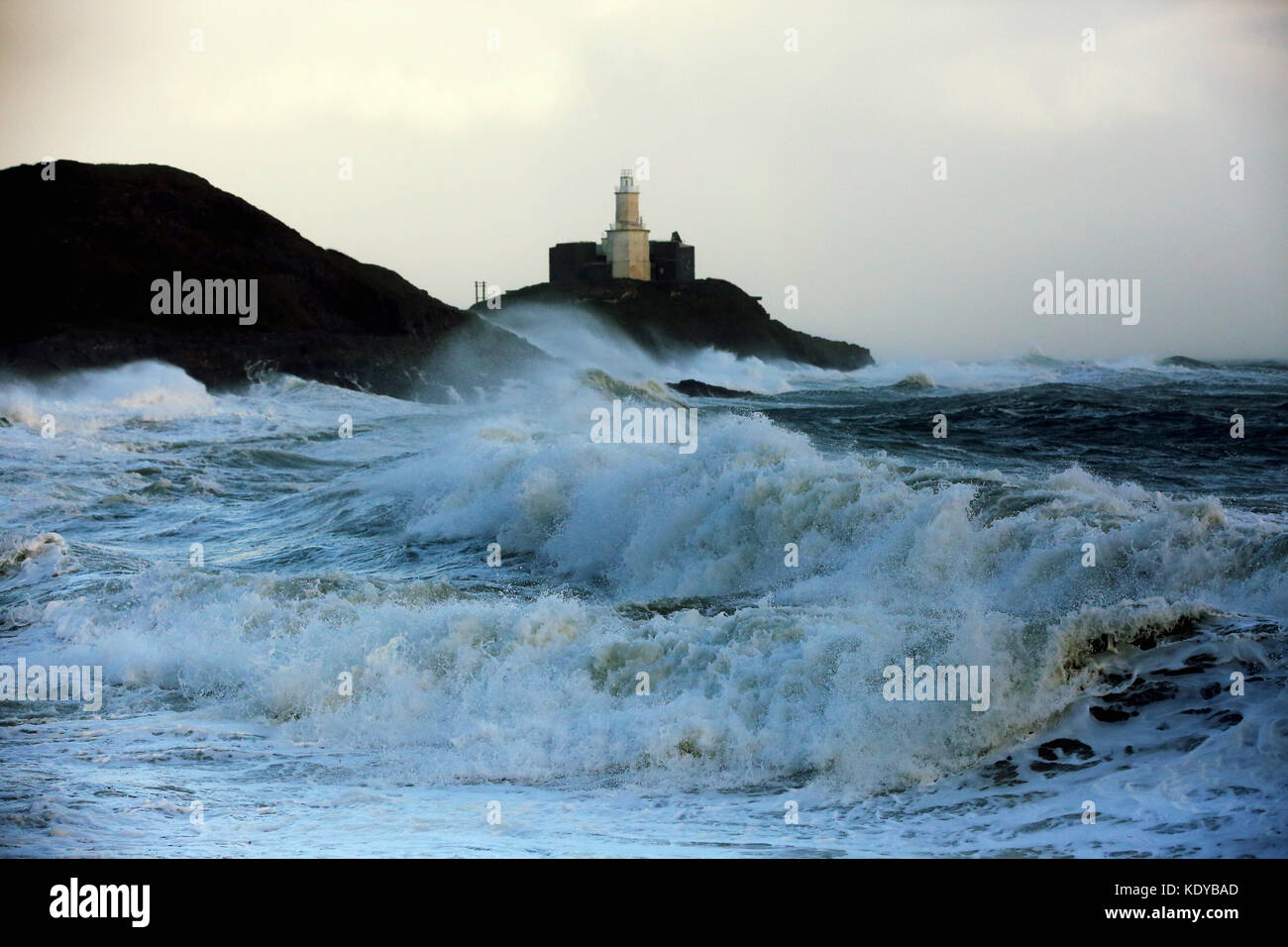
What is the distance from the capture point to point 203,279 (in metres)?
45.9

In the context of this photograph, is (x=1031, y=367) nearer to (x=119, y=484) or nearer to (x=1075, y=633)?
(x=119, y=484)

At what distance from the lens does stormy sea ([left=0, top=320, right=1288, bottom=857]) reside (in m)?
5.38

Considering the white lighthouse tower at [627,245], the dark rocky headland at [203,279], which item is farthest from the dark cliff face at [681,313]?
the dark rocky headland at [203,279]

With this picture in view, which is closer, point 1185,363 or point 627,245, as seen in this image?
point 1185,363

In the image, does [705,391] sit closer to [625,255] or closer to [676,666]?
[625,255]

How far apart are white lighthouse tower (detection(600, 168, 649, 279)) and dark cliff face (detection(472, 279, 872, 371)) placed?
1.03 m

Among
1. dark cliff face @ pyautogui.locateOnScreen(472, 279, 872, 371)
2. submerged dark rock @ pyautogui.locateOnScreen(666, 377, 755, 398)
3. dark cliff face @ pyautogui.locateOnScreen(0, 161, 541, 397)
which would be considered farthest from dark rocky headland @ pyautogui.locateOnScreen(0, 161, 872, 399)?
dark cliff face @ pyautogui.locateOnScreen(472, 279, 872, 371)

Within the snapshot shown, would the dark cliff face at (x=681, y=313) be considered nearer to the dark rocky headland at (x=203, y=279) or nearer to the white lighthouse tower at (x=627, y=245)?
the white lighthouse tower at (x=627, y=245)

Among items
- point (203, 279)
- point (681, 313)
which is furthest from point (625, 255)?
point (203, 279)

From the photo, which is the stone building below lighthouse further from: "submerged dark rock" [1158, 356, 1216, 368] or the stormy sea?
the stormy sea

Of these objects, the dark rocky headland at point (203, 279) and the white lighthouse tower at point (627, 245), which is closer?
the dark rocky headland at point (203, 279)

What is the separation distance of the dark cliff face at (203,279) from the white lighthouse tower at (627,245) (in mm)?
20625

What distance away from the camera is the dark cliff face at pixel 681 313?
66250 millimetres

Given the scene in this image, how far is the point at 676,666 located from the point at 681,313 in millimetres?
62184
